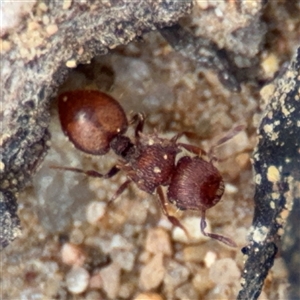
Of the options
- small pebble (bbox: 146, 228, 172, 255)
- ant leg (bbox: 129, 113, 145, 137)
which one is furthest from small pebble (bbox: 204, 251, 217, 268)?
ant leg (bbox: 129, 113, 145, 137)

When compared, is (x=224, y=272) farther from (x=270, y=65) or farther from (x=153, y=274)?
(x=270, y=65)

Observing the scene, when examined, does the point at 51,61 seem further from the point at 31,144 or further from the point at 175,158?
the point at 175,158

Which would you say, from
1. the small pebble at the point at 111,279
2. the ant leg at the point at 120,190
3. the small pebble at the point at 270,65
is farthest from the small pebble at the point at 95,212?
the small pebble at the point at 270,65

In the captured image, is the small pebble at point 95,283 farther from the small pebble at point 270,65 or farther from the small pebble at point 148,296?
the small pebble at point 270,65

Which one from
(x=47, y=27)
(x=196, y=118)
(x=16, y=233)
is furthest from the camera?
(x=196, y=118)

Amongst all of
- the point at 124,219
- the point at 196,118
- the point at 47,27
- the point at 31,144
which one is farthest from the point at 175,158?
the point at 47,27

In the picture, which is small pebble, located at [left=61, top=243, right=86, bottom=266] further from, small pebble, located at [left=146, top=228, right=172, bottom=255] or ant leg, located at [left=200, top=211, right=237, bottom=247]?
ant leg, located at [left=200, top=211, right=237, bottom=247]
